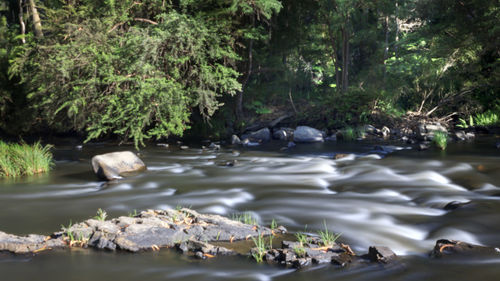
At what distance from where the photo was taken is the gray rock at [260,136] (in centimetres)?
1817

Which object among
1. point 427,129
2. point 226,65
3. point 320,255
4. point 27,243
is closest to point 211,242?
point 320,255

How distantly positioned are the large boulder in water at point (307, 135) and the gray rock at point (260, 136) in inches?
45.5

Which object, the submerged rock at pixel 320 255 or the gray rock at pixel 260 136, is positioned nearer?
the submerged rock at pixel 320 255

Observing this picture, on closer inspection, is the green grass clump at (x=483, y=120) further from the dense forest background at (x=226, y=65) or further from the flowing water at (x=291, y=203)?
the flowing water at (x=291, y=203)

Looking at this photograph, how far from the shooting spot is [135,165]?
11094 millimetres

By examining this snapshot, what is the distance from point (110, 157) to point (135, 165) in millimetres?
714

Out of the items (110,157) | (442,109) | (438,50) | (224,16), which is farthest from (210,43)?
(442,109)

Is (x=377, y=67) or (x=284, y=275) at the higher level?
(x=377, y=67)

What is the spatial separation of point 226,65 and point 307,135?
4.14 meters

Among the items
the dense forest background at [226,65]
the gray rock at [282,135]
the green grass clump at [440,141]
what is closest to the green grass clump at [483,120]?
the dense forest background at [226,65]

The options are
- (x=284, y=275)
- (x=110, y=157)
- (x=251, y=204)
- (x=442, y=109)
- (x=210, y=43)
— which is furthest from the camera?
(x=442, y=109)

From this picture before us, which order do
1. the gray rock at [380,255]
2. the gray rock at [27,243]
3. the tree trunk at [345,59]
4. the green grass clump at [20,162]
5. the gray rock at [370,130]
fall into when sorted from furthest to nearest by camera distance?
the tree trunk at [345,59] < the gray rock at [370,130] < the green grass clump at [20,162] < the gray rock at [27,243] < the gray rock at [380,255]

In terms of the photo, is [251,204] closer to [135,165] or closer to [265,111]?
[135,165]

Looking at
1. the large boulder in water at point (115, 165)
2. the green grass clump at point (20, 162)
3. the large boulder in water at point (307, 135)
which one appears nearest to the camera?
the large boulder in water at point (115, 165)
